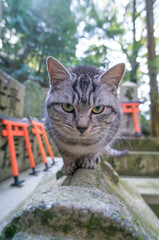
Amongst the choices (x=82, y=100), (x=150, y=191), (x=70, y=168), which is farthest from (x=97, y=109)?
(x=150, y=191)

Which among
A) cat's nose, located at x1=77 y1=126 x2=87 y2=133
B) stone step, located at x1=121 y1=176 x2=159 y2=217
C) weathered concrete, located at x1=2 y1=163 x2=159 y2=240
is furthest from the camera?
stone step, located at x1=121 y1=176 x2=159 y2=217

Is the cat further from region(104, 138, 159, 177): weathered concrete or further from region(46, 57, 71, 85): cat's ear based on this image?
region(104, 138, 159, 177): weathered concrete

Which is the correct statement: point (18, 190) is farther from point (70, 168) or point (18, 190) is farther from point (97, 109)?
point (97, 109)

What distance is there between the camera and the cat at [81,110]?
780 mm

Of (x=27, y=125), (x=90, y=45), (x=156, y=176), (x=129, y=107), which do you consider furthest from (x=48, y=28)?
(x=156, y=176)

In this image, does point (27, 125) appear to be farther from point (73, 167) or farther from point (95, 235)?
point (95, 235)

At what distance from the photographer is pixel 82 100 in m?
0.79

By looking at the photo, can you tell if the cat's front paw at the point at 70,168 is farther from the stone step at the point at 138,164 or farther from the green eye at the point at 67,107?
the stone step at the point at 138,164

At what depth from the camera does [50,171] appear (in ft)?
4.50

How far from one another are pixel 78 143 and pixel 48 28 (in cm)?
115

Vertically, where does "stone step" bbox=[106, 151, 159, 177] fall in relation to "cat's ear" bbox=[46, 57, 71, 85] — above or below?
below

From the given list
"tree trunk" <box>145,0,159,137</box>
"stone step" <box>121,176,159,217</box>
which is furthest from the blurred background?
"stone step" <box>121,176,159,217</box>

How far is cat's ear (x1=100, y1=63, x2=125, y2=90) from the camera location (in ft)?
2.80

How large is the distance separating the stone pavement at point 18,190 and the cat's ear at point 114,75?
1.94 ft
